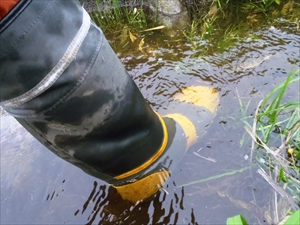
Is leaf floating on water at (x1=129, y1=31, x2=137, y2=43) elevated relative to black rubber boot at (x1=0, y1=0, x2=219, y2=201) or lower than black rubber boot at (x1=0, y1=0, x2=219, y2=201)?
lower

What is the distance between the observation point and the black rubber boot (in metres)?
0.73

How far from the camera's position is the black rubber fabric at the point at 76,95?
0.73 metres

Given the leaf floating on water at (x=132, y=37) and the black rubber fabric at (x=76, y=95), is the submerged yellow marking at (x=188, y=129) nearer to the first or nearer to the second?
the black rubber fabric at (x=76, y=95)

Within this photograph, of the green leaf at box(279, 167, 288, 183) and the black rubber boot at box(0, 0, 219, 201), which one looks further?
the green leaf at box(279, 167, 288, 183)

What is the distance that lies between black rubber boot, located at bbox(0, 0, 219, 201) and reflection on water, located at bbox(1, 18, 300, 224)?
0.51 ft

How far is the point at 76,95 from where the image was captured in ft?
2.71

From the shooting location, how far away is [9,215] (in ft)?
4.02

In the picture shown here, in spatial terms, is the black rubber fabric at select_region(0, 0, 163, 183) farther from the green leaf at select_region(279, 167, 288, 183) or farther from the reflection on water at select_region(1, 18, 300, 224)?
the green leaf at select_region(279, 167, 288, 183)

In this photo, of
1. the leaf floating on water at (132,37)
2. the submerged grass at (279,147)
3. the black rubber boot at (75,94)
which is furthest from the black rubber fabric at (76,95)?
the leaf floating on water at (132,37)

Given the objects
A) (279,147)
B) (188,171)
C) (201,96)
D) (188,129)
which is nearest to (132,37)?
(201,96)

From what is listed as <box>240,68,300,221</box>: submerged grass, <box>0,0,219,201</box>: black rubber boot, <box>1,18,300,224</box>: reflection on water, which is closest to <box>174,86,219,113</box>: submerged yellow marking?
<box>1,18,300,224</box>: reflection on water

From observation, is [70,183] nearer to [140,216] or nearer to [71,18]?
[140,216]

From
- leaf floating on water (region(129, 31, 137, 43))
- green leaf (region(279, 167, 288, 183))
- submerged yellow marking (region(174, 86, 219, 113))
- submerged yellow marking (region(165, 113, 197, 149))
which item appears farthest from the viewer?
leaf floating on water (region(129, 31, 137, 43))

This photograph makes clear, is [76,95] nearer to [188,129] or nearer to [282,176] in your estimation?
[188,129]
